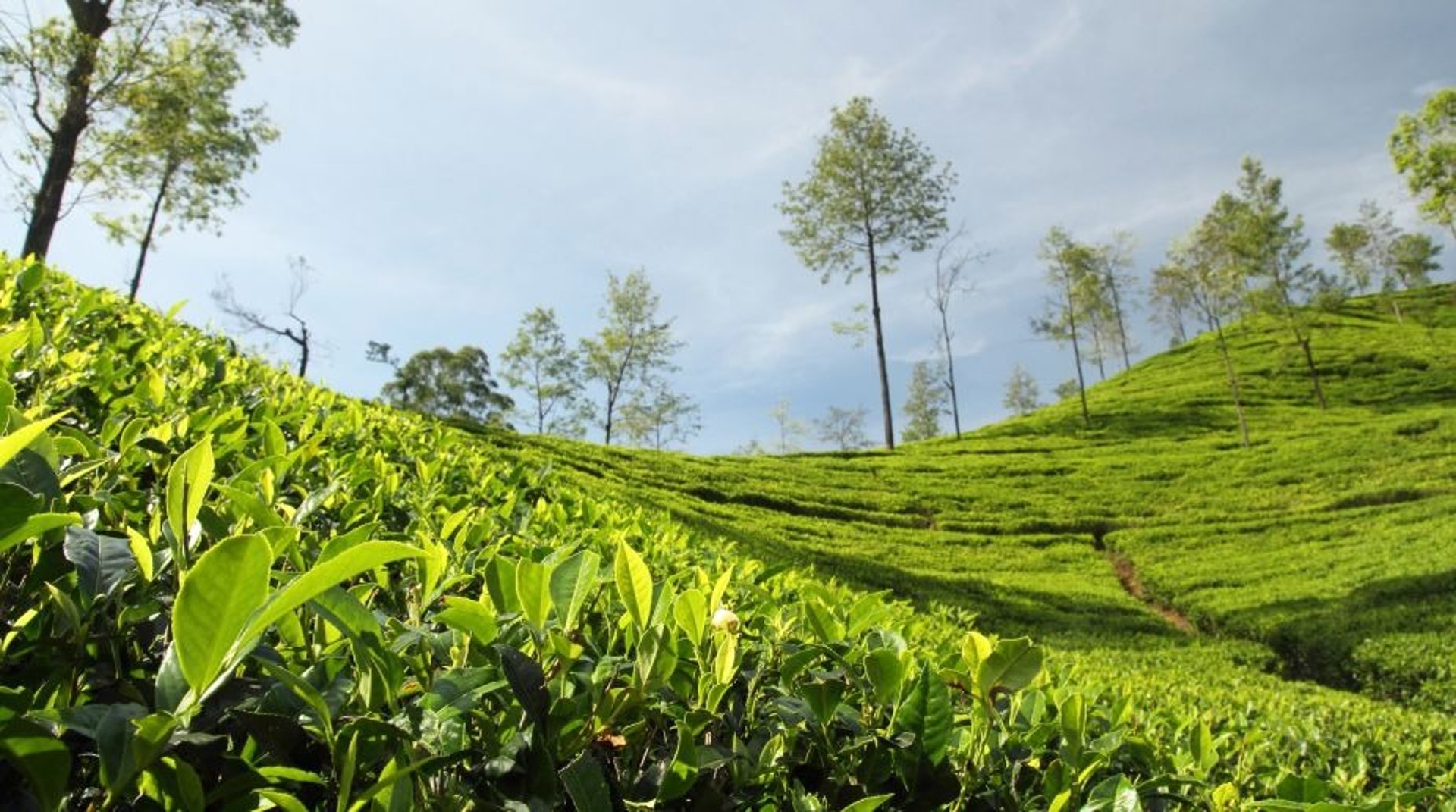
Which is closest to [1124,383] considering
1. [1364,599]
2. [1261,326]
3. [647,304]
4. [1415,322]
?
[1261,326]

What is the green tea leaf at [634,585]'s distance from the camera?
1.01 meters

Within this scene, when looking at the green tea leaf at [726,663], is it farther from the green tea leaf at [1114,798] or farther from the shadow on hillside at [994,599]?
the shadow on hillside at [994,599]

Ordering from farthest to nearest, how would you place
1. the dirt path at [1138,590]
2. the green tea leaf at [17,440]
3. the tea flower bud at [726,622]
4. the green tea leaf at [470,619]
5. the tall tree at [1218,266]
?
the tall tree at [1218,266], the dirt path at [1138,590], the tea flower bud at [726,622], the green tea leaf at [470,619], the green tea leaf at [17,440]

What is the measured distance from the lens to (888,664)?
42.3 inches

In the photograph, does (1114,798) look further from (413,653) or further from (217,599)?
(217,599)

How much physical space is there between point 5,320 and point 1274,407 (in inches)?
1674

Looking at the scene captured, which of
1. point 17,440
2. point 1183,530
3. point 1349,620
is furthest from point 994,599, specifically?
point 17,440

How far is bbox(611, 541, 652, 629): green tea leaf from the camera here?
1010mm

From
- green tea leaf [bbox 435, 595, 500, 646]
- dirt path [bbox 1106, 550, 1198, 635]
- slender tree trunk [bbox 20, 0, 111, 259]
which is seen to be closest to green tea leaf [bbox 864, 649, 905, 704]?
green tea leaf [bbox 435, 595, 500, 646]

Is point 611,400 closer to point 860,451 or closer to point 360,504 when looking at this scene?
point 860,451

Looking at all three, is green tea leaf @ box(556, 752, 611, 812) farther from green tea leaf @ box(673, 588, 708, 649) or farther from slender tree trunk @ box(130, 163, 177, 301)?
slender tree trunk @ box(130, 163, 177, 301)

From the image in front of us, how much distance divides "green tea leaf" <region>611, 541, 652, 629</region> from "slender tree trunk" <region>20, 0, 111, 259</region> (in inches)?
798

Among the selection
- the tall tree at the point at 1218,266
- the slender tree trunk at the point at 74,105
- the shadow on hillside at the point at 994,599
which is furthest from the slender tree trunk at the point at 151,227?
the tall tree at the point at 1218,266

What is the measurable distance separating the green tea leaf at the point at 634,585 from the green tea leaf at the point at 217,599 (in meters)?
0.51
